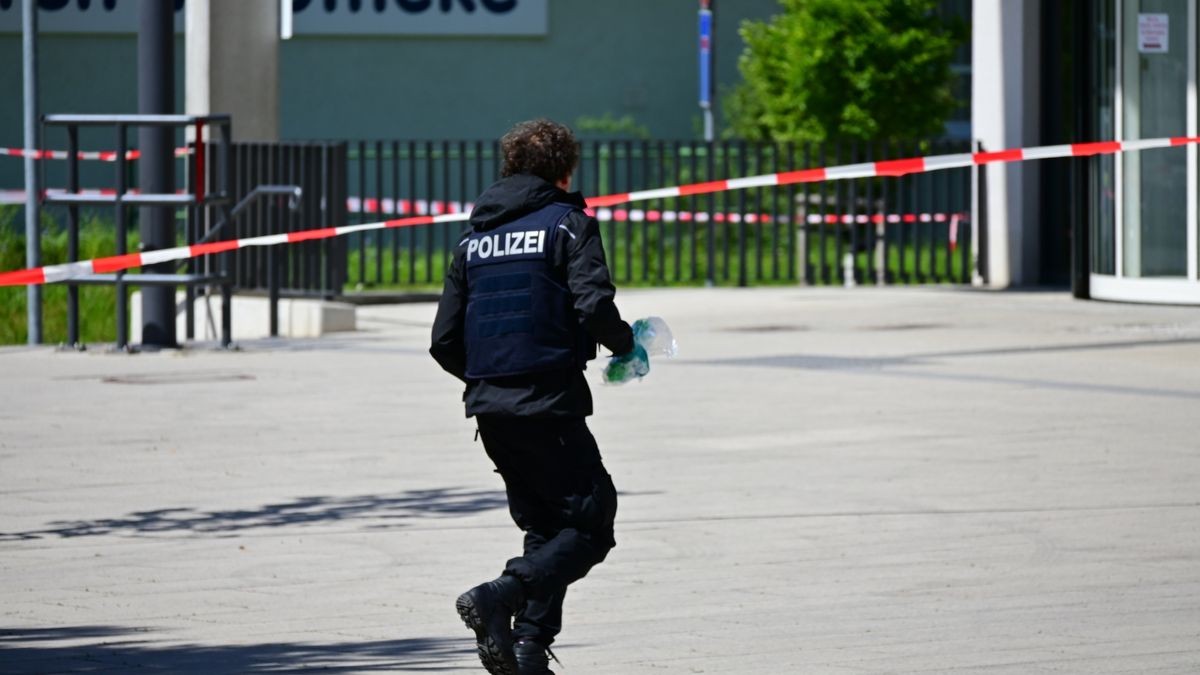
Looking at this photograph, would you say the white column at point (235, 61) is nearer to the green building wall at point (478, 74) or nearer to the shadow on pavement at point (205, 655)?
the shadow on pavement at point (205, 655)

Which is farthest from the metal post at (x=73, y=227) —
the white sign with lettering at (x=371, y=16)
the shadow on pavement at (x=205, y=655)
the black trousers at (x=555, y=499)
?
the white sign with lettering at (x=371, y=16)

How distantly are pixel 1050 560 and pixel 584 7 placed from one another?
29.4 meters

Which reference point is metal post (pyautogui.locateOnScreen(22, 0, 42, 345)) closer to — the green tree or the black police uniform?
the black police uniform

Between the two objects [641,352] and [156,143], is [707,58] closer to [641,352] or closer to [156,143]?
[156,143]

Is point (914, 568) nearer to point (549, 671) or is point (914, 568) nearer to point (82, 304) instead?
point (549, 671)

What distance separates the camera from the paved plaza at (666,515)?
6.64 metres

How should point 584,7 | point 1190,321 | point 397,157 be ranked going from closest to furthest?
point 1190,321 → point 397,157 → point 584,7

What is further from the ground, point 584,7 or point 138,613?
point 584,7

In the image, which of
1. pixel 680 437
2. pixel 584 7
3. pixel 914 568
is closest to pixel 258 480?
pixel 680 437

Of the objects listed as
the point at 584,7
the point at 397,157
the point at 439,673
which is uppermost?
the point at 584,7

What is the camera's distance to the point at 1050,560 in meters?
7.98

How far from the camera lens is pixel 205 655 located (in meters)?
6.46

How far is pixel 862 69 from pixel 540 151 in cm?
2253

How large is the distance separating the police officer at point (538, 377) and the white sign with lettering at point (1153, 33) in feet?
48.1
